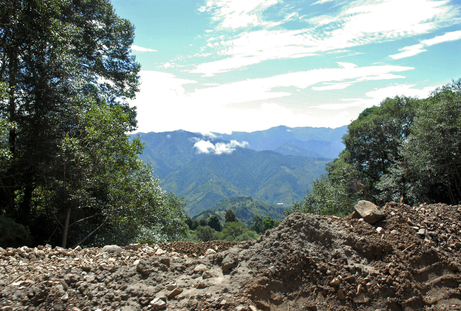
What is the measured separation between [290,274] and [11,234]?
33.9ft

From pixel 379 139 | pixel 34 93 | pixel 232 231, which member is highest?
pixel 34 93

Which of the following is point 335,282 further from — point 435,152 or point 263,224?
point 263,224

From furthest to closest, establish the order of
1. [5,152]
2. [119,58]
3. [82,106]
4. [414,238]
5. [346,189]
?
[346,189]
[119,58]
[82,106]
[5,152]
[414,238]

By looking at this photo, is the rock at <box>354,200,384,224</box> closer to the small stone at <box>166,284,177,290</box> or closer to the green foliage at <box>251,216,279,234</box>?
the small stone at <box>166,284,177,290</box>

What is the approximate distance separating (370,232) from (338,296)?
76.9 inches

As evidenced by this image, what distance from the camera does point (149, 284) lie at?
221 inches

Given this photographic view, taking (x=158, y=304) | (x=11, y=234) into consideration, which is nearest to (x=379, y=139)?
(x=158, y=304)

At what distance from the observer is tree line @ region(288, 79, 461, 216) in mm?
18281

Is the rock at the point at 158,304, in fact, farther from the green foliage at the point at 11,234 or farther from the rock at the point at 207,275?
the green foliage at the point at 11,234

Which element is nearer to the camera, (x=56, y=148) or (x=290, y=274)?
(x=290, y=274)

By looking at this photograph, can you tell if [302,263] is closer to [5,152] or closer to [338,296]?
[338,296]

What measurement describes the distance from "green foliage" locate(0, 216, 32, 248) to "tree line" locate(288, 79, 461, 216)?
18377 millimetres

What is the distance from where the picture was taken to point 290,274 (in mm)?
5316

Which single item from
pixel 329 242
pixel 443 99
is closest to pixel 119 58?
pixel 329 242
